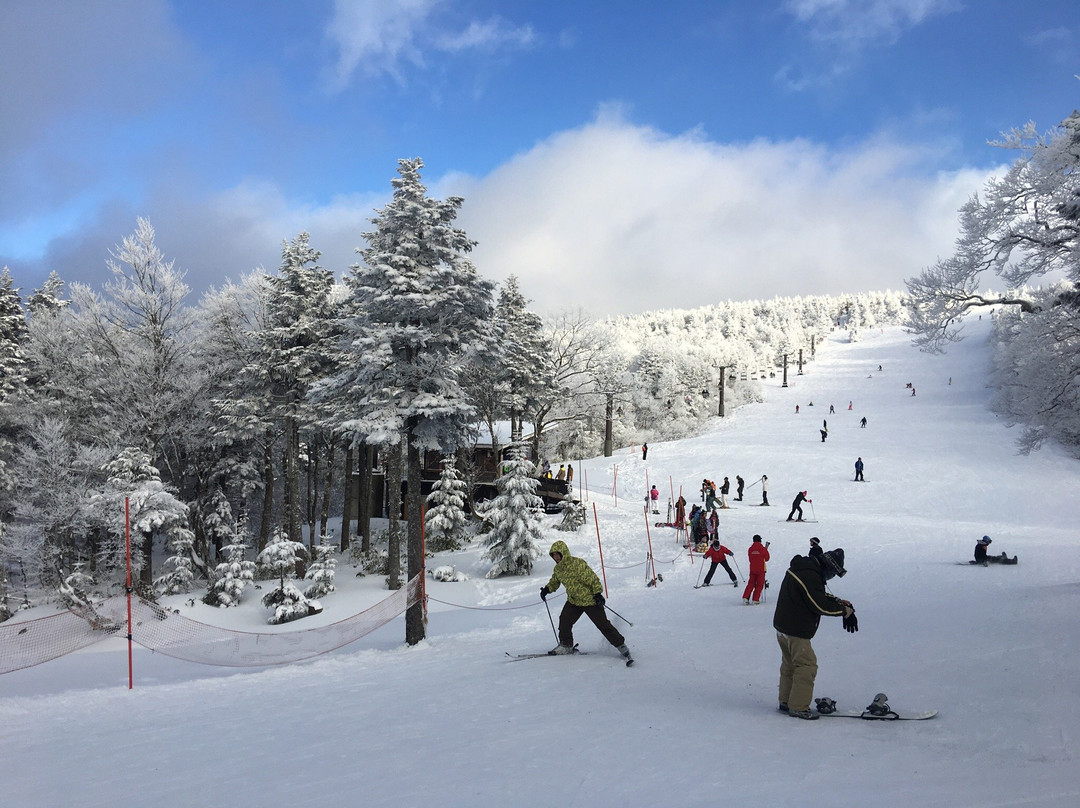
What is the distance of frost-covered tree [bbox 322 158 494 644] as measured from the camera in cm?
1491

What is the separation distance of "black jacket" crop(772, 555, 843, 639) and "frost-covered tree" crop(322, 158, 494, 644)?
968cm

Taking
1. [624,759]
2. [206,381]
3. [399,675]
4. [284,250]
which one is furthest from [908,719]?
[206,381]

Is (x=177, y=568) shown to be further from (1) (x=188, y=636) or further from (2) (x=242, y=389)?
(1) (x=188, y=636)

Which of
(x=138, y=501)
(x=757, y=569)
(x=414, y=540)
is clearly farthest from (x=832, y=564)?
(x=138, y=501)

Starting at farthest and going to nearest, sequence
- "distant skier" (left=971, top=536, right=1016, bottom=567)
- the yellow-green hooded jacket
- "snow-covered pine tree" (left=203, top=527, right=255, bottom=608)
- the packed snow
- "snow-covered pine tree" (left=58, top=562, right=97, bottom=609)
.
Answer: "snow-covered pine tree" (left=58, top=562, right=97, bottom=609), "snow-covered pine tree" (left=203, top=527, right=255, bottom=608), "distant skier" (left=971, top=536, right=1016, bottom=567), the yellow-green hooded jacket, the packed snow

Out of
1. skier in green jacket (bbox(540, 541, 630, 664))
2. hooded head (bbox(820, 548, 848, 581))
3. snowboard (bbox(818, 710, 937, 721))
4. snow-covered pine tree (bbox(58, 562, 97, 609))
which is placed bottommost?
snow-covered pine tree (bbox(58, 562, 97, 609))

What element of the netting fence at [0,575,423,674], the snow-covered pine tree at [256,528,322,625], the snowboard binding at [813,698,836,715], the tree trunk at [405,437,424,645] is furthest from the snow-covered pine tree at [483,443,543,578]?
the snowboard binding at [813,698,836,715]

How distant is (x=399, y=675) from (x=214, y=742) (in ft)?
12.4

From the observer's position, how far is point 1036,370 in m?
14.5

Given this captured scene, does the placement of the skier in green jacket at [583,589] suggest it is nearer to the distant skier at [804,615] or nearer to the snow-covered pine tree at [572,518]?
the distant skier at [804,615]

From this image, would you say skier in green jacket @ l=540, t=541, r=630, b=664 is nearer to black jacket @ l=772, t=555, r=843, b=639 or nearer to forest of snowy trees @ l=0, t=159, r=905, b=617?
black jacket @ l=772, t=555, r=843, b=639

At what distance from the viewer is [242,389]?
1038 inches

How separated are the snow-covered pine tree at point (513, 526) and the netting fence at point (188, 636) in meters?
4.99

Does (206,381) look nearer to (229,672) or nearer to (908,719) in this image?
(229,672)
